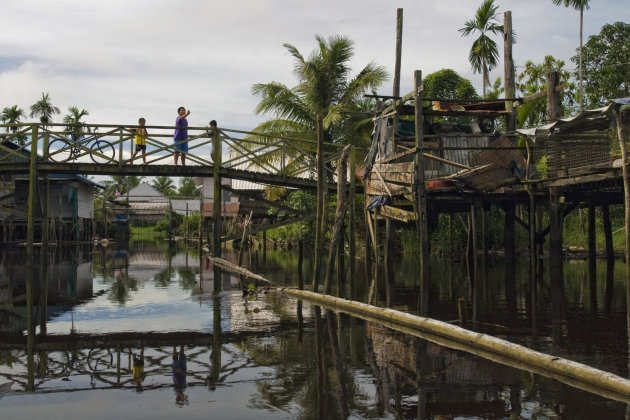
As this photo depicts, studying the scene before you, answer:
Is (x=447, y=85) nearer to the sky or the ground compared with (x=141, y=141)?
nearer to the sky

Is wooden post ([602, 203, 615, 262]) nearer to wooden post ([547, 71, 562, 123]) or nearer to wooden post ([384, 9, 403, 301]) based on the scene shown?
wooden post ([547, 71, 562, 123])

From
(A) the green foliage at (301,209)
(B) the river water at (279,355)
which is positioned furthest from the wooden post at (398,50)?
(B) the river water at (279,355)

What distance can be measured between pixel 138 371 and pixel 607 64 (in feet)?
94.0

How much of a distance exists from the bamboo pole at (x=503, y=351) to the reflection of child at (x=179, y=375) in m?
3.35

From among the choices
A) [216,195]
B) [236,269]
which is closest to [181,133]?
[216,195]

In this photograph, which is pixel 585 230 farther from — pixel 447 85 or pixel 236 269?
pixel 236 269

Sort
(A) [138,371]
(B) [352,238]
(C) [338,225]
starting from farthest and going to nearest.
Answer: (B) [352,238]
(C) [338,225]
(A) [138,371]

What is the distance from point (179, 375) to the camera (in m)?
7.48

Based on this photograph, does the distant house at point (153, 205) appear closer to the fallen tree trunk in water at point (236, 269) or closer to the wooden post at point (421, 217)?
the fallen tree trunk in water at point (236, 269)

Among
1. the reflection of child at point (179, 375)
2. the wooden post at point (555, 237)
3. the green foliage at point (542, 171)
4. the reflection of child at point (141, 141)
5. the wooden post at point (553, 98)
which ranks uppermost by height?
the wooden post at point (553, 98)

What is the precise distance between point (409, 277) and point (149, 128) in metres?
8.63

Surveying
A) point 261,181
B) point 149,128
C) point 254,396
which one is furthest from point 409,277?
point 254,396

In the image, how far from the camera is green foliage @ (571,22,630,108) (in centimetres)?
2939

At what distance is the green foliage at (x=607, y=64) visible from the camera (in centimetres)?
2939
